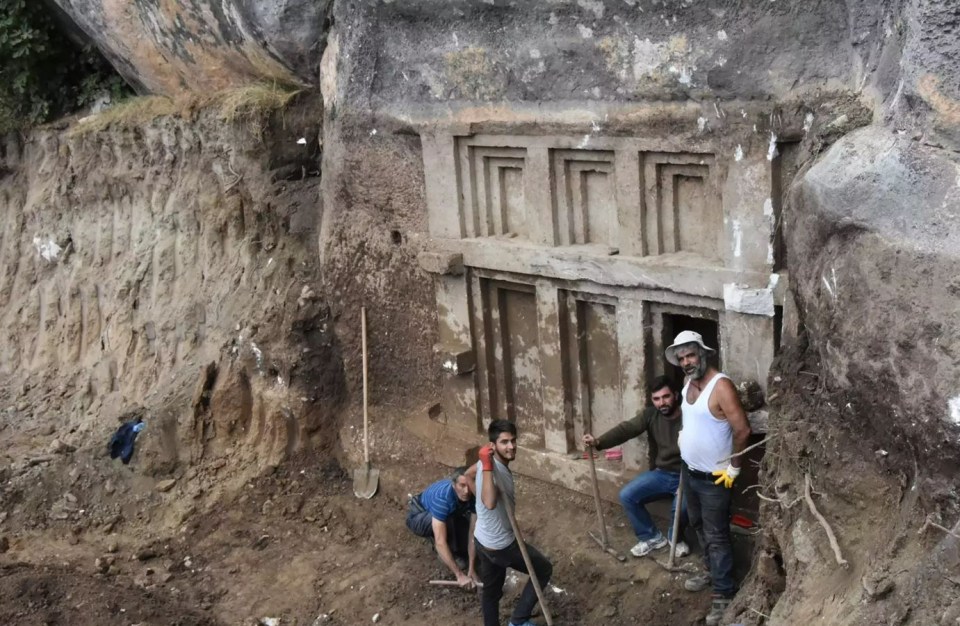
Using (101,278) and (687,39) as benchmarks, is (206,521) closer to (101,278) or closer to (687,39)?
(101,278)

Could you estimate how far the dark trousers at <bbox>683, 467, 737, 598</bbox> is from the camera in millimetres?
6898

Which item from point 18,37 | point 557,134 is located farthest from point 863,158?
point 18,37

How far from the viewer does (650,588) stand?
7.48 meters

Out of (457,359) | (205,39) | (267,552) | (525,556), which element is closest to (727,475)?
(525,556)

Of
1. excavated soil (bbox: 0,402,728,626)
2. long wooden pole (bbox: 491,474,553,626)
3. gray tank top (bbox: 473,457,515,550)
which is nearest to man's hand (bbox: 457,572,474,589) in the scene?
excavated soil (bbox: 0,402,728,626)

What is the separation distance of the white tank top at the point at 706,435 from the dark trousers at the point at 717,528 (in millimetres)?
126

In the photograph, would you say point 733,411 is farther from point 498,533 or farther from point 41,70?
point 41,70

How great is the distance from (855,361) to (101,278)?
8.73 metres

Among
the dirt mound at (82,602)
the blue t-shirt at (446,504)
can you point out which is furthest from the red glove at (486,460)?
the dirt mound at (82,602)

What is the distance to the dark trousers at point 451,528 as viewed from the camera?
798 cm

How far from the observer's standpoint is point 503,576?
7207 millimetres

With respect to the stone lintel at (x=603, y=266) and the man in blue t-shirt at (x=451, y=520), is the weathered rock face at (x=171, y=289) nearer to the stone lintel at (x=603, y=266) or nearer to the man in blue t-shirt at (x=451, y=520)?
the stone lintel at (x=603, y=266)

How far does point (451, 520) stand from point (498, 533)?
99 cm

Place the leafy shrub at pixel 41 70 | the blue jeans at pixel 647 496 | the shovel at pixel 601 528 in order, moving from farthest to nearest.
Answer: the leafy shrub at pixel 41 70 → the shovel at pixel 601 528 → the blue jeans at pixel 647 496
